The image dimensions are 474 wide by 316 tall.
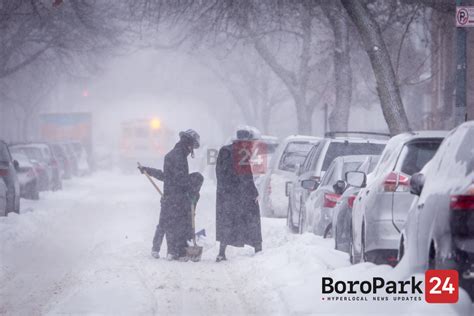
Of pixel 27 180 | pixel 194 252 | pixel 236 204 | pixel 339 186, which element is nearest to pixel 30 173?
pixel 27 180

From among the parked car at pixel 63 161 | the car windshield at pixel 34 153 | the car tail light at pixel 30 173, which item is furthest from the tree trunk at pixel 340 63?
the parked car at pixel 63 161

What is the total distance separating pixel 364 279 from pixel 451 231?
2318 millimetres

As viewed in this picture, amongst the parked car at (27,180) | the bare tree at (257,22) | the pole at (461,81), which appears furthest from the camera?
the parked car at (27,180)

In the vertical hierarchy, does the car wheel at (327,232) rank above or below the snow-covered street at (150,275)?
above

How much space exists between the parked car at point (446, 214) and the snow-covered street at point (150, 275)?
338 millimetres

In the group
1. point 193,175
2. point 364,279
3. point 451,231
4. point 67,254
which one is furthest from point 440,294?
point 67,254

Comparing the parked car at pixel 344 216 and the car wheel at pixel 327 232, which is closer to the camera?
the parked car at pixel 344 216

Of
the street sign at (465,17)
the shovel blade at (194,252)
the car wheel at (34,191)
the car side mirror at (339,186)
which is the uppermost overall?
the street sign at (465,17)

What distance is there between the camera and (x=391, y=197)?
1086 centimetres

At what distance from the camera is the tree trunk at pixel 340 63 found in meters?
23.8

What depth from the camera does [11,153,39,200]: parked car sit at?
2933 cm

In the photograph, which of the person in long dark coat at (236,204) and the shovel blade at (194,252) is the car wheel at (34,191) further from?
the shovel blade at (194,252)

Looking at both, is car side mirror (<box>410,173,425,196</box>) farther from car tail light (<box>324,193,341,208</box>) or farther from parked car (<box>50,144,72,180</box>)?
parked car (<box>50,144,72,180</box>)

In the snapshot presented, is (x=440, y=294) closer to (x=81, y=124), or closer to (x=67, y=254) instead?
(x=67, y=254)
